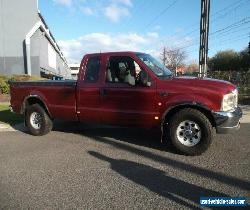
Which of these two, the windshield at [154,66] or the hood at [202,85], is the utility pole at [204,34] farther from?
the hood at [202,85]

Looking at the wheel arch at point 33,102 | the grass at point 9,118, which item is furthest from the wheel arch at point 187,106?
the grass at point 9,118

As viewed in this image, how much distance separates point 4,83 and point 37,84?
1250cm

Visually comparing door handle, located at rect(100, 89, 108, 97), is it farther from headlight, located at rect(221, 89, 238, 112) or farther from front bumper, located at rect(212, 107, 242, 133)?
headlight, located at rect(221, 89, 238, 112)

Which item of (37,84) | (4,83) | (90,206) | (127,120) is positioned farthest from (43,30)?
(90,206)

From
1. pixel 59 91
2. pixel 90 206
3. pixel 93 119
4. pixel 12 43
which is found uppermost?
pixel 12 43

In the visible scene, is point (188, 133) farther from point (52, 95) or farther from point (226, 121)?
point (52, 95)

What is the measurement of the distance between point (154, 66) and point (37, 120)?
11.5 feet

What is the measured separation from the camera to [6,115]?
13.1 m

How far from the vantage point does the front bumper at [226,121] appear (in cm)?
676

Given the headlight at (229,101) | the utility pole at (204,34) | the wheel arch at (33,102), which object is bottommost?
the wheel arch at (33,102)

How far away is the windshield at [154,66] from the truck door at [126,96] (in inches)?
8.9

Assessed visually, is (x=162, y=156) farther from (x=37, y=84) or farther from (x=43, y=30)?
(x=43, y=30)

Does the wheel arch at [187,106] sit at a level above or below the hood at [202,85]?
below

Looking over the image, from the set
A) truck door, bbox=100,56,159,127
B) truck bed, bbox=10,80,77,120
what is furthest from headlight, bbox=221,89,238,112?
truck bed, bbox=10,80,77,120
